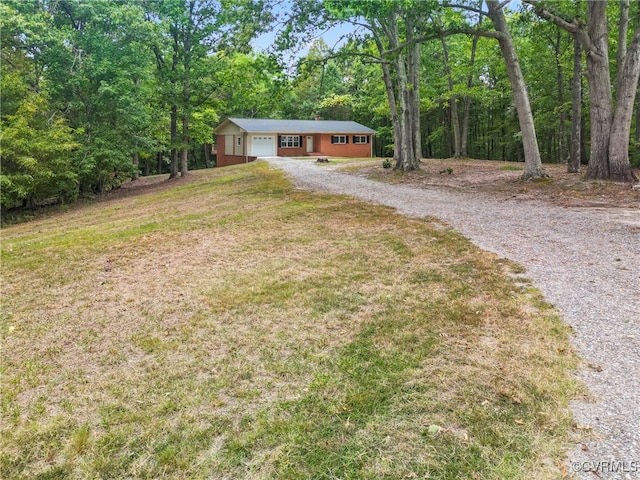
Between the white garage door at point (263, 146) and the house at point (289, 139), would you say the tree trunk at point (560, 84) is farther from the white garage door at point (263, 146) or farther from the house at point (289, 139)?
the white garage door at point (263, 146)

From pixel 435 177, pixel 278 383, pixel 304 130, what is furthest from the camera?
pixel 304 130

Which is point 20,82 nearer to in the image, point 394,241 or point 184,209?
point 184,209

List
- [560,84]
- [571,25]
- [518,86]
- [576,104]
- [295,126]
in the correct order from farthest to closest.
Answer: [295,126] → [560,84] → [576,104] → [518,86] → [571,25]

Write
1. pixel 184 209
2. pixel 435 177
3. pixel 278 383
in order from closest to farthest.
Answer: pixel 278 383
pixel 184 209
pixel 435 177

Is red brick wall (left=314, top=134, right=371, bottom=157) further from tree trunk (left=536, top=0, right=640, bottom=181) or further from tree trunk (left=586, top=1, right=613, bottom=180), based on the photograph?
tree trunk (left=586, top=1, right=613, bottom=180)

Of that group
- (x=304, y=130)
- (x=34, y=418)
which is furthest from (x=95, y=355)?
(x=304, y=130)

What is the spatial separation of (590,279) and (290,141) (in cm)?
2913

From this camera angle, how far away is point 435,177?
14797mm

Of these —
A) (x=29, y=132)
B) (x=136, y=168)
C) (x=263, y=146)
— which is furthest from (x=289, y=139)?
(x=29, y=132)

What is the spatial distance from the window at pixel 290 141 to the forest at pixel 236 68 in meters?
8.60

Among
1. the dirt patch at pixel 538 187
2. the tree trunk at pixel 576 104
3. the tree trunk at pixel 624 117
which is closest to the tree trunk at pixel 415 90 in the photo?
the dirt patch at pixel 538 187

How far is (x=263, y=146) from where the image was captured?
31.0 m

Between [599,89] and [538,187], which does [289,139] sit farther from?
[599,89]

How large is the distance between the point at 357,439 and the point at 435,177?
43.6 ft
